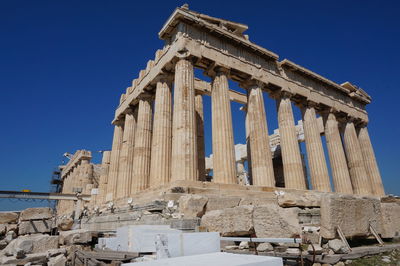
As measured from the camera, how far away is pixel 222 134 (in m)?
15.6

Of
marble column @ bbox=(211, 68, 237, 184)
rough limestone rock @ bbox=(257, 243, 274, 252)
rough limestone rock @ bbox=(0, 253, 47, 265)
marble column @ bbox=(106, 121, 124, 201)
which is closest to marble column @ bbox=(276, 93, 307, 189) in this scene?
marble column @ bbox=(211, 68, 237, 184)

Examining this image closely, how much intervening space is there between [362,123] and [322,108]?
745 centimetres

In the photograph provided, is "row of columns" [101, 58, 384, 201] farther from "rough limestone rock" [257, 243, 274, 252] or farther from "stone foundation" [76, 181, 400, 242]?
"rough limestone rock" [257, 243, 274, 252]

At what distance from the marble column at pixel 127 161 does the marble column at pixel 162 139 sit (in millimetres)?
6003

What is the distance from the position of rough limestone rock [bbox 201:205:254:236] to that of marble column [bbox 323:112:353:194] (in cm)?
1902

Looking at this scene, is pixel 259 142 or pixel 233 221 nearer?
pixel 233 221

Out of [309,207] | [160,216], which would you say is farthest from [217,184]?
[309,207]

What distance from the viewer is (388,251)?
5.57m

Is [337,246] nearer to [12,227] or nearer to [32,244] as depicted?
[32,244]

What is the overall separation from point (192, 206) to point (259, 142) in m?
9.88

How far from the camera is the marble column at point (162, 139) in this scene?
15.2 metres

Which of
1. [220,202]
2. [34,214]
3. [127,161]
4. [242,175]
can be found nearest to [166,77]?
[127,161]

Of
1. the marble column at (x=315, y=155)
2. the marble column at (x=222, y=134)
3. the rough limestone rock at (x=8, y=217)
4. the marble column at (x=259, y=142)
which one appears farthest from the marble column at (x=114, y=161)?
the marble column at (x=315, y=155)

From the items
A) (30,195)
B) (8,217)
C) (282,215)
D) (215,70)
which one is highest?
(215,70)
